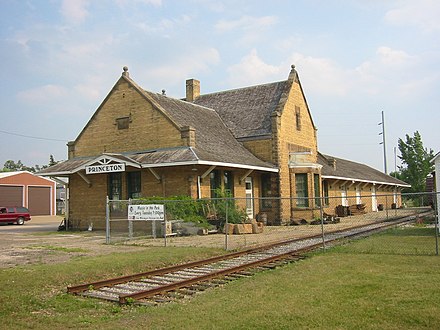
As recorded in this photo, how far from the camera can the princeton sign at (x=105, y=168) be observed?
23.3 meters

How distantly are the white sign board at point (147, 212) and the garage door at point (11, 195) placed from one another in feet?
121

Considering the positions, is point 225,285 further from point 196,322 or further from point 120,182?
point 120,182

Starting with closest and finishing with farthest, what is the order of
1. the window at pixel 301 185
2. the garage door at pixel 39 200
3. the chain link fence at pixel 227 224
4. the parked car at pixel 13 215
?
the chain link fence at pixel 227 224
the window at pixel 301 185
the parked car at pixel 13 215
the garage door at pixel 39 200

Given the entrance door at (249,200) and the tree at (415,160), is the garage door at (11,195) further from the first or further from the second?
the tree at (415,160)

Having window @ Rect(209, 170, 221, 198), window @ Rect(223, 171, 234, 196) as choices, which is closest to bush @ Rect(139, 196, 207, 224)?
window @ Rect(209, 170, 221, 198)

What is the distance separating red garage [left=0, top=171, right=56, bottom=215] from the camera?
4953 centimetres

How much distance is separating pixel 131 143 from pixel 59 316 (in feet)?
62.5

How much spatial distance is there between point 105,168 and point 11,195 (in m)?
31.2

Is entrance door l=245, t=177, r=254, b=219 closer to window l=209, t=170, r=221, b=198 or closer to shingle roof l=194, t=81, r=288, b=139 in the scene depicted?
window l=209, t=170, r=221, b=198

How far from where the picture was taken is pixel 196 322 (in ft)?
23.0

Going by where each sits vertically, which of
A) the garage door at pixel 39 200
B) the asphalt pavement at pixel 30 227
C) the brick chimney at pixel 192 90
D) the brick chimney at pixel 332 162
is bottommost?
the asphalt pavement at pixel 30 227

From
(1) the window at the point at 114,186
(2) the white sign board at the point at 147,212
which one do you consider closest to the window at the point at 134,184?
(1) the window at the point at 114,186

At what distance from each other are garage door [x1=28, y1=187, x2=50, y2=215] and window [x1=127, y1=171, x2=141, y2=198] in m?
32.1

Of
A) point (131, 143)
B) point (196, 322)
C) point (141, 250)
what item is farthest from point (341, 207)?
point (196, 322)
